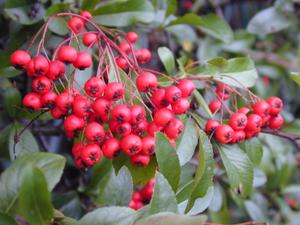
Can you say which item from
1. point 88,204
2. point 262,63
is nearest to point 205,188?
point 88,204

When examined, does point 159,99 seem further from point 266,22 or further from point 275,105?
point 266,22

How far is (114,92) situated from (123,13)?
1.82 feet

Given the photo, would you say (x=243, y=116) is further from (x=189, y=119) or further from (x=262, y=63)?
(x=262, y=63)

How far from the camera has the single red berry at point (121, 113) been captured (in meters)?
1.18

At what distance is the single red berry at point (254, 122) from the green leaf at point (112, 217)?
1.69 ft

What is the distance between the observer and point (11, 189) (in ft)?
3.80

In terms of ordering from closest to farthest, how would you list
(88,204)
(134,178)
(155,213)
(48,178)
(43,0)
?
(155,213) → (48,178) → (134,178) → (43,0) → (88,204)

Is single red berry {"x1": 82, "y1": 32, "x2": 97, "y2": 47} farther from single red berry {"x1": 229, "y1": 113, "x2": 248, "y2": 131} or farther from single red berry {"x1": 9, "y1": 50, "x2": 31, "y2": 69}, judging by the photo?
Answer: single red berry {"x1": 229, "y1": 113, "x2": 248, "y2": 131}

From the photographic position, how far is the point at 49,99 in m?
1.25

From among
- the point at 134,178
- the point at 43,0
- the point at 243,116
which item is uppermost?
the point at 43,0

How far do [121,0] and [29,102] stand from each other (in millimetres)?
571

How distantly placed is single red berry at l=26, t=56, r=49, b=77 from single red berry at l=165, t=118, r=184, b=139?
1.10 ft

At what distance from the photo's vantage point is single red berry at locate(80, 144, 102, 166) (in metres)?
1.24

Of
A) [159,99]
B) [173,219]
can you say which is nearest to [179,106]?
→ [159,99]
